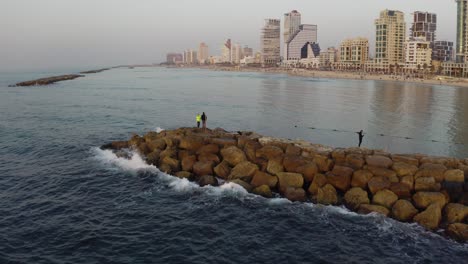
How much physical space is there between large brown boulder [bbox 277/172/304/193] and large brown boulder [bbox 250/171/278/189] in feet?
1.02

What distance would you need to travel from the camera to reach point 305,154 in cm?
2303

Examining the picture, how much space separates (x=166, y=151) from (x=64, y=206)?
791cm

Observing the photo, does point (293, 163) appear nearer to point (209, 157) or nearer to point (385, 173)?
point (385, 173)

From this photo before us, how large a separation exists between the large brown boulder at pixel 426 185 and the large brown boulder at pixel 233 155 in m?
9.12

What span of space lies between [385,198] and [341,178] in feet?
7.90

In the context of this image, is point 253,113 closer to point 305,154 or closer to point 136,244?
point 305,154

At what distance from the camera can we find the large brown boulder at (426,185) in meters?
18.5

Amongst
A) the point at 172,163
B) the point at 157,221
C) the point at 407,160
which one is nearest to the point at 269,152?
the point at 172,163

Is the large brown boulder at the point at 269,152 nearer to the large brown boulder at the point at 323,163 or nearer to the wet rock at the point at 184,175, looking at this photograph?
the large brown boulder at the point at 323,163

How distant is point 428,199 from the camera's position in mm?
17172

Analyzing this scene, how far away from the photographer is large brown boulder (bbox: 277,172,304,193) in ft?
64.8

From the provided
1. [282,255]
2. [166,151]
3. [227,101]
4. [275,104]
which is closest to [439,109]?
[275,104]

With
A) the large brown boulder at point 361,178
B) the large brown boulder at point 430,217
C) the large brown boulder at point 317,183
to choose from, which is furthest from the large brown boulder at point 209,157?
the large brown boulder at point 430,217

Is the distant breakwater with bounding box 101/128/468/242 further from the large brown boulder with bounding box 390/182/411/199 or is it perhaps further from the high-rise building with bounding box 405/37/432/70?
the high-rise building with bounding box 405/37/432/70
